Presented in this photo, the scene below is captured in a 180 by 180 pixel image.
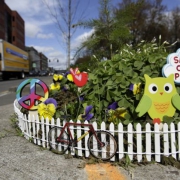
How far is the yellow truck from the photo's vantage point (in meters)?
27.8

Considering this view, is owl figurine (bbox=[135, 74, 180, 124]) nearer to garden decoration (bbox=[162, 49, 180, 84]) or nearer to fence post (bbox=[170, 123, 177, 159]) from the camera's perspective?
garden decoration (bbox=[162, 49, 180, 84])

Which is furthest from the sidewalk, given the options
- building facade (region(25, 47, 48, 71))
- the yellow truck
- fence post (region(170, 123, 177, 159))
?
building facade (region(25, 47, 48, 71))

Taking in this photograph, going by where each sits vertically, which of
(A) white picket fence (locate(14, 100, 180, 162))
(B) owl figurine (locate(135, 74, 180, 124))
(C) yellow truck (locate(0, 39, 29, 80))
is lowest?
(A) white picket fence (locate(14, 100, 180, 162))

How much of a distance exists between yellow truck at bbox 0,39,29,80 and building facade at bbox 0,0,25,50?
4593cm

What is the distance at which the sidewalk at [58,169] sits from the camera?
3.11 metres

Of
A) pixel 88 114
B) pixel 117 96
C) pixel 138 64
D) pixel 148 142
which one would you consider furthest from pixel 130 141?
pixel 138 64

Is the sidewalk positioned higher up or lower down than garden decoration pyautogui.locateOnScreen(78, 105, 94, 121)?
lower down

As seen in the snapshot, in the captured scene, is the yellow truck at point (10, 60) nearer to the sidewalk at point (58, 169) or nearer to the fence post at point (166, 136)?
the sidewalk at point (58, 169)

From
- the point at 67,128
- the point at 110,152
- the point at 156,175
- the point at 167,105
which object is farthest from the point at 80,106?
the point at 156,175

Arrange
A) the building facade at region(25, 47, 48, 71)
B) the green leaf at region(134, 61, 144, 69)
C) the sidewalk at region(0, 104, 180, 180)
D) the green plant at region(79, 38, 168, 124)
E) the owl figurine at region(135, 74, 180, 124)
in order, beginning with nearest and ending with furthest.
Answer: the sidewalk at region(0, 104, 180, 180) < the owl figurine at region(135, 74, 180, 124) < the green plant at region(79, 38, 168, 124) < the green leaf at region(134, 61, 144, 69) < the building facade at region(25, 47, 48, 71)

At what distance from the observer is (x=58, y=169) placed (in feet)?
A: 10.8

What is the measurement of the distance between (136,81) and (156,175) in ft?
5.23

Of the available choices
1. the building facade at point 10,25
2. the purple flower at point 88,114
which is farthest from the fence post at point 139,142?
the building facade at point 10,25

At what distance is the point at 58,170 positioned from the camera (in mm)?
3275
